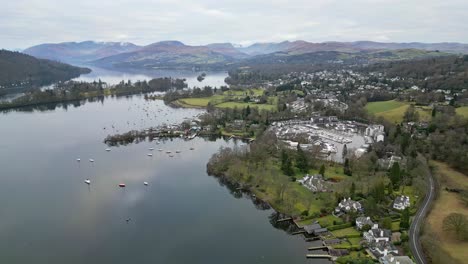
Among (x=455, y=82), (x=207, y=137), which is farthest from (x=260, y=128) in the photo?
(x=455, y=82)

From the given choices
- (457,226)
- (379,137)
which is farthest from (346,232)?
(379,137)

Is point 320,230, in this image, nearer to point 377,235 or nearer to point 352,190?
point 377,235

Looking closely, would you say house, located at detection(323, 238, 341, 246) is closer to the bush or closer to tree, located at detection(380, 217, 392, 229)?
the bush

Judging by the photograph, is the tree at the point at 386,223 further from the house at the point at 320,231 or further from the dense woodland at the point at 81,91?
the dense woodland at the point at 81,91

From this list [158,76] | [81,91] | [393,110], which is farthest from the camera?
[158,76]

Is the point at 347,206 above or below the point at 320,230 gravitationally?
above

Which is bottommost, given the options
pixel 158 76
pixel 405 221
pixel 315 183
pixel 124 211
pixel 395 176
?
pixel 124 211

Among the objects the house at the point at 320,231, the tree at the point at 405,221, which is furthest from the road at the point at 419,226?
the house at the point at 320,231
